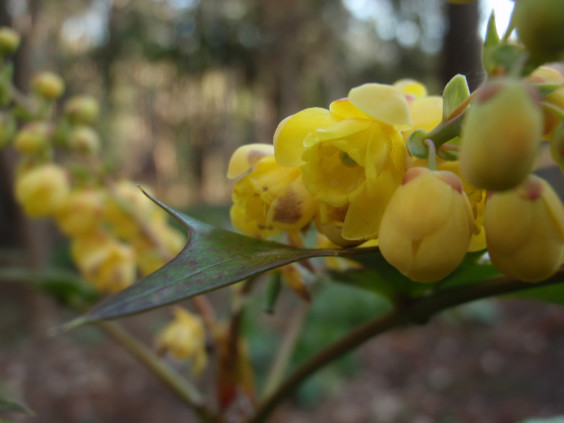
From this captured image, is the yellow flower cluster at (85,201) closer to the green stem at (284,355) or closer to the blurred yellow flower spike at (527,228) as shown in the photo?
the green stem at (284,355)

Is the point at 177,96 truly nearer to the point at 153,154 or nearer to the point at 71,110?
the point at 153,154

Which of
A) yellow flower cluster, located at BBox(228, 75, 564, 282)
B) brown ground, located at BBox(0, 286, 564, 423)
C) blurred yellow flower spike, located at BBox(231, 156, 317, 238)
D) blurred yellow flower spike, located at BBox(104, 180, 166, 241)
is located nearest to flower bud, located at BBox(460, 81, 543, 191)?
yellow flower cluster, located at BBox(228, 75, 564, 282)

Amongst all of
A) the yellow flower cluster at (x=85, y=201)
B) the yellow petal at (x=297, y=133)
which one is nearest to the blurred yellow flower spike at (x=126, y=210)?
the yellow flower cluster at (x=85, y=201)

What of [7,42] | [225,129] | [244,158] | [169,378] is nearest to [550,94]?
[244,158]

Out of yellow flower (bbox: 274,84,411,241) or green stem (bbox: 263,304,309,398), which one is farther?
green stem (bbox: 263,304,309,398)


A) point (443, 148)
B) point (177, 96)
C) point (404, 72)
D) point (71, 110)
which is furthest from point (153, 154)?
point (443, 148)

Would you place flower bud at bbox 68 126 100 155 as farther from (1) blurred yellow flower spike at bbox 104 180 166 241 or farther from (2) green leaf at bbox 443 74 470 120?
(2) green leaf at bbox 443 74 470 120

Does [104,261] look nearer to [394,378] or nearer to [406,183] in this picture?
[406,183]
